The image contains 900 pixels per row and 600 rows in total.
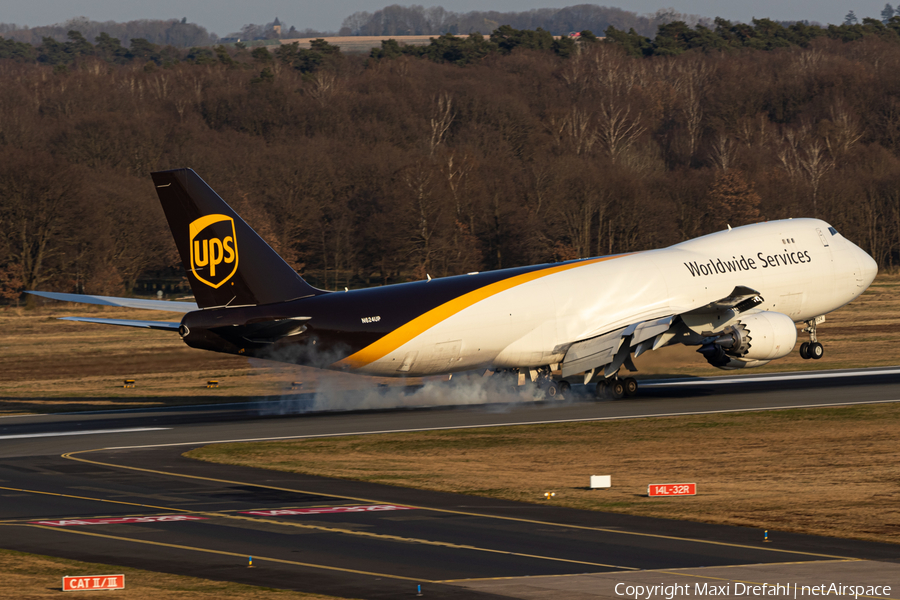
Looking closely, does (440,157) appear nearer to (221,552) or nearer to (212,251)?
(212,251)

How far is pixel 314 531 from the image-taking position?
68.6 feet

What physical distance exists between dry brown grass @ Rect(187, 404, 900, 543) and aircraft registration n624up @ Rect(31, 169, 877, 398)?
14.2 ft

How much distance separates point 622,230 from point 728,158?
3871 centimetres

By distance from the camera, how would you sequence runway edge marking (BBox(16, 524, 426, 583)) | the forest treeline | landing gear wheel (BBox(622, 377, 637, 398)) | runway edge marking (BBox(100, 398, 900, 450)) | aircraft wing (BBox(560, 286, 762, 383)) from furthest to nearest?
the forest treeline < landing gear wheel (BBox(622, 377, 637, 398)) < aircraft wing (BBox(560, 286, 762, 383)) < runway edge marking (BBox(100, 398, 900, 450)) < runway edge marking (BBox(16, 524, 426, 583))

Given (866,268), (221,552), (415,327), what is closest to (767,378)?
(866,268)

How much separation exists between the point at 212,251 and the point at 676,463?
16.3m

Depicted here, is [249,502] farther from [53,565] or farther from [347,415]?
[347,415]

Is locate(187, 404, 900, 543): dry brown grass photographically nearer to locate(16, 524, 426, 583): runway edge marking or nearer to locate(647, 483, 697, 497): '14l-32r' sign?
locate(647, 483, 697, 497): '14l-32r' sign

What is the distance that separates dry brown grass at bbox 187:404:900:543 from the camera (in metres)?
22.3

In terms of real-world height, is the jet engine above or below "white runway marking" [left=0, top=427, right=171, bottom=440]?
above

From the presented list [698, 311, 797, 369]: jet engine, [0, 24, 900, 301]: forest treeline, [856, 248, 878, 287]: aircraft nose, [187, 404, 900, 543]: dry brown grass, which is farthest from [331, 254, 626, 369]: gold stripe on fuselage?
[0, 24, 900, 301]: forest treeline

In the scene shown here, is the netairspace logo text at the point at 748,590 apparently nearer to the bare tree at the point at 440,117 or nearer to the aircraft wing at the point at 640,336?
the aircraft wing at the point at 640,336

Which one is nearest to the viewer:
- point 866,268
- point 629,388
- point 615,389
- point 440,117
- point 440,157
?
point 615,389

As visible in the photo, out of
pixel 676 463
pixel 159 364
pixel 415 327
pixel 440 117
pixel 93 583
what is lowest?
pixel 159 364
